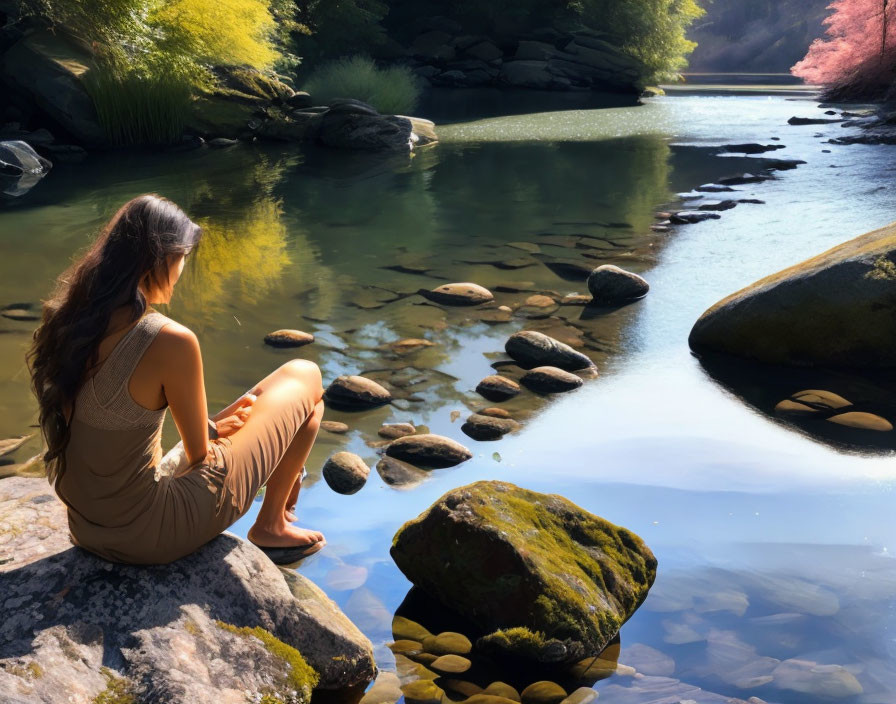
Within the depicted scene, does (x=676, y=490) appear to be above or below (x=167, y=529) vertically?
below

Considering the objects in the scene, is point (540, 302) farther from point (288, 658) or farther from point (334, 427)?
point (288, 658)

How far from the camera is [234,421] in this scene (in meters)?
3.49

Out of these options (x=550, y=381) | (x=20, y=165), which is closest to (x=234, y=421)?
(x=550, y=381)

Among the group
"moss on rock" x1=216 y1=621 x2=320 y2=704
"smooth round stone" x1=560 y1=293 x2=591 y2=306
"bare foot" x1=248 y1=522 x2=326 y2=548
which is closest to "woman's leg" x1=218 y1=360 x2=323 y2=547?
"bare foot" x1=248 y1=522 x2=326 y2=548

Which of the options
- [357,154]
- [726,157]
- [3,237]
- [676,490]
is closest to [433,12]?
[357,154]

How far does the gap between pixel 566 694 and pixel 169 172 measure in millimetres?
14356

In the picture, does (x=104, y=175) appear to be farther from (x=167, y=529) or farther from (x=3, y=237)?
(x=167, y=529)

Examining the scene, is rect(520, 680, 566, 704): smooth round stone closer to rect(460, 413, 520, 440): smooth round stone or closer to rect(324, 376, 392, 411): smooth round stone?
rect(460, 413, 520, 440): smooth round stone

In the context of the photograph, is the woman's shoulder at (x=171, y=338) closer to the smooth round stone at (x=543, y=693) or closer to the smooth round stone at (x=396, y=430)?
the smooth round stone at (x=543, y=693)

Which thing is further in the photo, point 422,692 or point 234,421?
point 234,421

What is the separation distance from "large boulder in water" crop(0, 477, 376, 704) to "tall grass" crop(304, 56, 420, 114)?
2092cm

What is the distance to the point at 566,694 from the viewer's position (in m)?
3.17

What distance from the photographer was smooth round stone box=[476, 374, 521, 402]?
19.6 ft

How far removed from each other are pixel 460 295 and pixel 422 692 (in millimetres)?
5113
